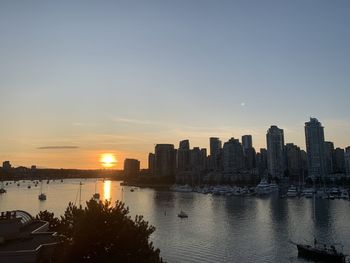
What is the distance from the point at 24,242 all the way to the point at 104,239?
29.0 feet

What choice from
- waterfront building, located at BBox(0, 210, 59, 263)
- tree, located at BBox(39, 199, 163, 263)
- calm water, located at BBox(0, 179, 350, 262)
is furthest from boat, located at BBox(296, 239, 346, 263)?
waterfront building, located at BBox(0, 210, 59, 263)

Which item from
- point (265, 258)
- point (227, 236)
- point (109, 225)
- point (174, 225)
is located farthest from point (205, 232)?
point (109, 225)

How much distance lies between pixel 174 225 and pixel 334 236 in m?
35.4

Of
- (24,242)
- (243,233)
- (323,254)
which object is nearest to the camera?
(24,242)

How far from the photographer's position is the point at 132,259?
24.7m

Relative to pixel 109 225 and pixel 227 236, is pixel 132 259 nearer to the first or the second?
pixel 109 225

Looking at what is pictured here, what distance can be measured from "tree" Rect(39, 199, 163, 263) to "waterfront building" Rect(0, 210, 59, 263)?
1581 mm

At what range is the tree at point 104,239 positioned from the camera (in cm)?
2462

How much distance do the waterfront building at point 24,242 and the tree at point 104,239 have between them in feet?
5.19

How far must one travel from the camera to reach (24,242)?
97.7 ft

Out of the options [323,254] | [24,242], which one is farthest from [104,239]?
[323,254]

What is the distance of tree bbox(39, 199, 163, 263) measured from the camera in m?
24.6

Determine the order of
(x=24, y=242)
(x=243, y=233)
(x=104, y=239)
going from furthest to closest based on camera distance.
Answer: (x=243, y=233)
(x=24, y=242)
(x=104, y=239)

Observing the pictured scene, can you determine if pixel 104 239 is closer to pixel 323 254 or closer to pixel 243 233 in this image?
pixel 323 254
